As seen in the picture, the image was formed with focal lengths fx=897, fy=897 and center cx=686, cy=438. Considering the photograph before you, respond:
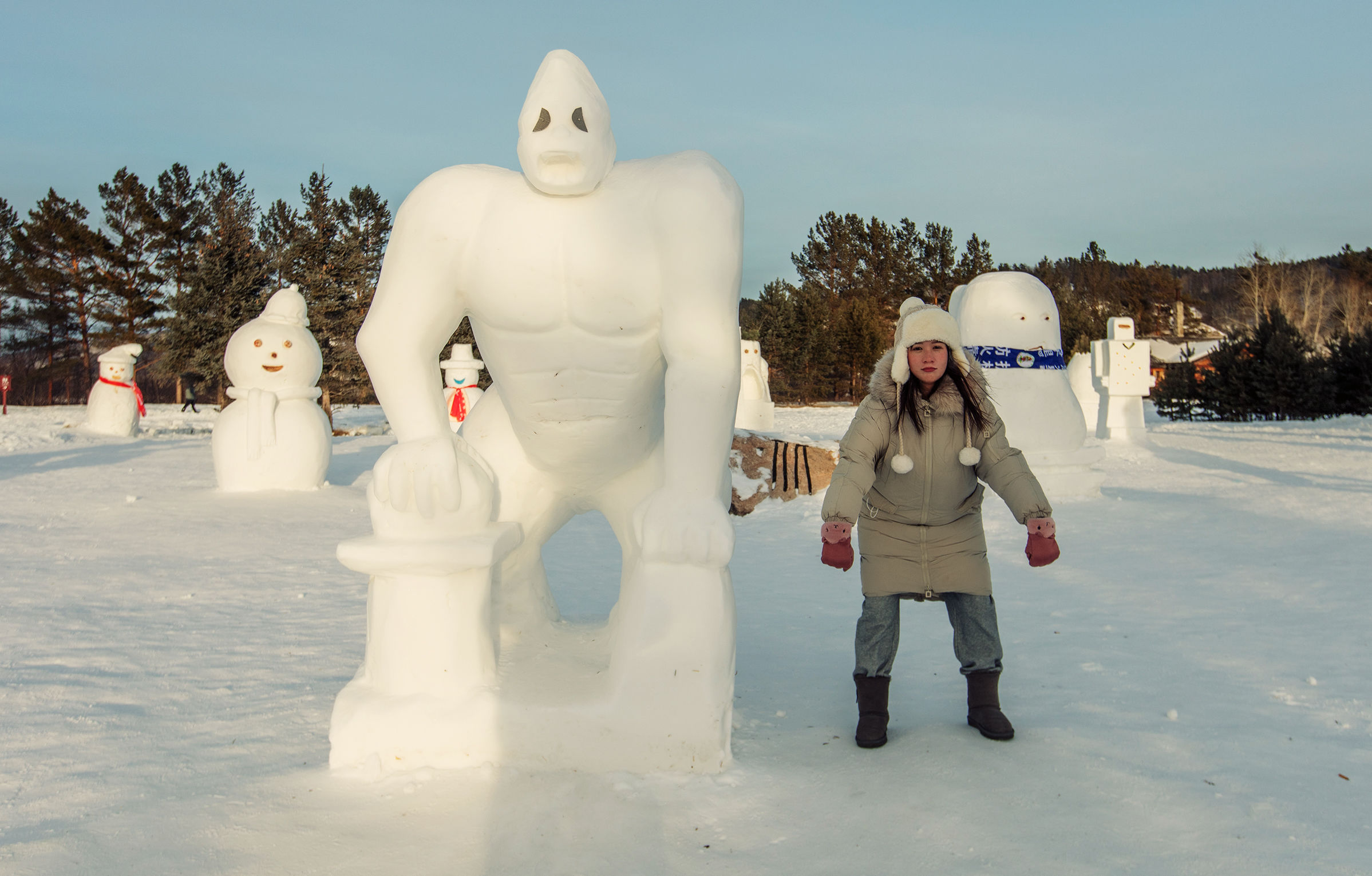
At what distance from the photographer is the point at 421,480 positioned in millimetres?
2203

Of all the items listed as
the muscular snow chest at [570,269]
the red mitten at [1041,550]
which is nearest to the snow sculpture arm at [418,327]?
the muscular snow chest at [570,269]

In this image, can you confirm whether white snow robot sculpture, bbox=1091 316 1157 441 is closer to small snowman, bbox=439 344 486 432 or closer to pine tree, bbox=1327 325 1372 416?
pine tree, bbox=1327 325 1372 416

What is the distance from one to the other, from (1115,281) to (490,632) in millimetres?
40847

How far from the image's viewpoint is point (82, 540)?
5.54m

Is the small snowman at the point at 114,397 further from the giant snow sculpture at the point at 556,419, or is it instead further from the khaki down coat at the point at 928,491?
the khaki down coat at the point at 928,491

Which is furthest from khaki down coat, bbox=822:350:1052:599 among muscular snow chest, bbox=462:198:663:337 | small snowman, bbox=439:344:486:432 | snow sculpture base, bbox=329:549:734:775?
small snowman, bbox=439:344:486:432

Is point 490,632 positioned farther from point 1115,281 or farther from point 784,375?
point 1115,281

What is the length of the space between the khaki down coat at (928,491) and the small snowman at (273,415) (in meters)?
6.20

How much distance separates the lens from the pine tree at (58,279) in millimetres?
26125

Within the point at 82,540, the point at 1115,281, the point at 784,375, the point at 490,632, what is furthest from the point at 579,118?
the point at 1115,281

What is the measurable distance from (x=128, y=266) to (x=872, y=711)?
30.0m

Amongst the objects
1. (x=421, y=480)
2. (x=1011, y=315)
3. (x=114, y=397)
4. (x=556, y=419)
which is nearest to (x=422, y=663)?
(x=421, y=480)

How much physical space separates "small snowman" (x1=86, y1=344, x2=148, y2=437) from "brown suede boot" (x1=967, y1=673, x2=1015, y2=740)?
1325 centimetres

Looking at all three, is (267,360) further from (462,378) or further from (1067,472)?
(1067,472)
